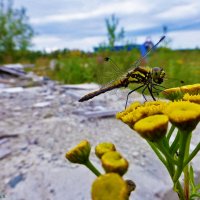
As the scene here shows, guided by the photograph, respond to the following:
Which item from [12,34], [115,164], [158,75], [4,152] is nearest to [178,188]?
[115,164]

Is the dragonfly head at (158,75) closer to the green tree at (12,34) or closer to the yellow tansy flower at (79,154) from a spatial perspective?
the yellow tansy flower at (79,154)

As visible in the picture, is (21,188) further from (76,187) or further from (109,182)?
(109,182)

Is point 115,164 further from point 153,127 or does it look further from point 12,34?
point 12,34

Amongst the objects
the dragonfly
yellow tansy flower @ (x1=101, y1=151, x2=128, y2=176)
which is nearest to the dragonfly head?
the dragonfly

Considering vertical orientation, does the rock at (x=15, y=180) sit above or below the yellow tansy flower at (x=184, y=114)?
below

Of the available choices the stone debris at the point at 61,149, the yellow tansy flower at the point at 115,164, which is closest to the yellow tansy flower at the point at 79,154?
the yellow tansy flower at the point at 115,164

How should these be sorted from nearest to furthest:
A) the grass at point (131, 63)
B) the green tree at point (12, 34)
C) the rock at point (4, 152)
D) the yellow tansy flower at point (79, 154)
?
the yellow tansy flower at point (79, 154) → the rock at point (4, 152) → the grass at point (131, 63) → the green tree at point (12, 34)

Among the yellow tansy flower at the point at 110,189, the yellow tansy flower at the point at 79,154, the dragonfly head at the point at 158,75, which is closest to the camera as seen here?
the yellow tansy flower at the point at 110,189
